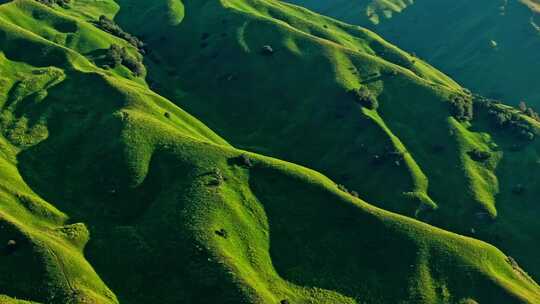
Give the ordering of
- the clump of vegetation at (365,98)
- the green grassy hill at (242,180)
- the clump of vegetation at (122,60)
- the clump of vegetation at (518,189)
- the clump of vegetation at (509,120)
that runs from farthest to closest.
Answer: the clump of vegetation at (122,60) → the clump of vegetation at (365,98) → the clump of vegetation at (509,120) → the clump of vegetation at (518,189) → the green grassy hill at (242,180)

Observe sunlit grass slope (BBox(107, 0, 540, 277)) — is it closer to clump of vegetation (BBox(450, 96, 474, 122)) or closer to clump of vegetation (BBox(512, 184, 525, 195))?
clump of vegetation (BBox(512, 184, 525, 195))

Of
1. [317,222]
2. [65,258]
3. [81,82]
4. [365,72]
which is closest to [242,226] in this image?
[317,222]

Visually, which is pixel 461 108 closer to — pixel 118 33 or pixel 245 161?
pixel 245 161

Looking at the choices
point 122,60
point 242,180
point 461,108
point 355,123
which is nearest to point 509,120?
point 461,108

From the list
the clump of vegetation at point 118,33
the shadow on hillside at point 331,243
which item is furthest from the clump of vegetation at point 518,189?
the clump of vegetation at point 118,33

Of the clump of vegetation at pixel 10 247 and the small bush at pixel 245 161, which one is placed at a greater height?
the clump of vegetation at pixel 10 247

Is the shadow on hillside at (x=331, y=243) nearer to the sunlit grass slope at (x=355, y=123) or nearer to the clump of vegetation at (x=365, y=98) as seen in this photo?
the sunlit grass slope at (x=355, y=123)
